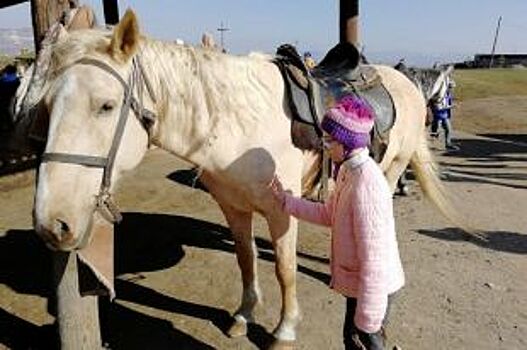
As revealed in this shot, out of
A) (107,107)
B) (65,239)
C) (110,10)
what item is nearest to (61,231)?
(65,239)

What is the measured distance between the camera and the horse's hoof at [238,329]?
3.74 meters

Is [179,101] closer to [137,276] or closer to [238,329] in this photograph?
[238,329]

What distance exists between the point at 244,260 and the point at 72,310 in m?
1.11

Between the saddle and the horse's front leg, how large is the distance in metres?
0.44

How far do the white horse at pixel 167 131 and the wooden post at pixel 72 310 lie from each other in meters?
0.86

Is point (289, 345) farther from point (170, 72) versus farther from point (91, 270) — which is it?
point (170, 72)

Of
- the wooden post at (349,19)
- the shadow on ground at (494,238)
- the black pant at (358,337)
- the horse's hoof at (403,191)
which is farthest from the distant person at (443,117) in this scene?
the black pant at (358,337)

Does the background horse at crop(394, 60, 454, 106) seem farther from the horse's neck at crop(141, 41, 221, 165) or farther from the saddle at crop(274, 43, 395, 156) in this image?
the horse's neck at crop(141, 41, 221, 165)

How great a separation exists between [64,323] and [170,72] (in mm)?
1594

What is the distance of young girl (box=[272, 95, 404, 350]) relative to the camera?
2424mm

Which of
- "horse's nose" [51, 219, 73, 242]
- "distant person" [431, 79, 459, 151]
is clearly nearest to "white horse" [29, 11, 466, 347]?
"horse's nose" [51, 219, 73, 242]

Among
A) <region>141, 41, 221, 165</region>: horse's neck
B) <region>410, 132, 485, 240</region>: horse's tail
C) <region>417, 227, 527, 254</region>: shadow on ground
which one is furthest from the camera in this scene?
<region>417, 227, 527, 254</region>: shadow on ground

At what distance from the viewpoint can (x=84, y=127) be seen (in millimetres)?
2301

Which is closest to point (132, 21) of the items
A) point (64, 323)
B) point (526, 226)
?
point (64, 323)
